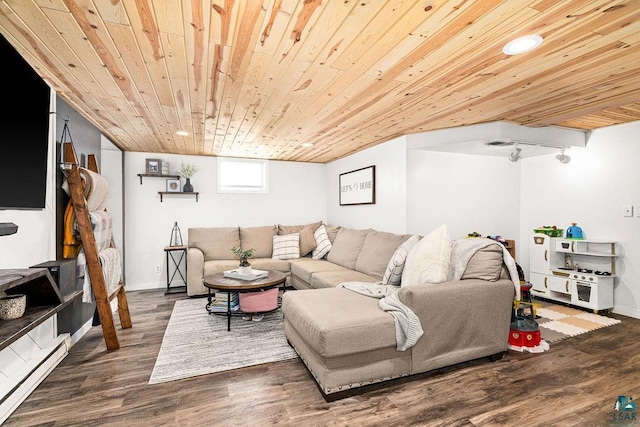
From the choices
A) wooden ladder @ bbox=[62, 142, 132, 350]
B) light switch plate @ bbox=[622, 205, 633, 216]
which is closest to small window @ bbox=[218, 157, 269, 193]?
wooden ladder @ bbox=[62, 142, 132, 350]

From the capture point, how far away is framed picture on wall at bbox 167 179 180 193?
16.1ft

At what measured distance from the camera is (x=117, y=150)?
4566mm

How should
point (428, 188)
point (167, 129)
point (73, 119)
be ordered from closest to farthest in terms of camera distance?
point (73, 119), point (167, 129), point (428, 188)

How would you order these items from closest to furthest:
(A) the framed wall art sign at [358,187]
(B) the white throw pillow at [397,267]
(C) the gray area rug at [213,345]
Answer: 1. (C) the gray area rug at [213,345]
2. (B) the white throw pillow at [397,267]
3. (A) the framed wall art sign at [358,187]

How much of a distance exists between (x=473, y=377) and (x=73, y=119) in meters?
3.88

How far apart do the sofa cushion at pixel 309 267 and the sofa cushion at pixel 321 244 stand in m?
0.13

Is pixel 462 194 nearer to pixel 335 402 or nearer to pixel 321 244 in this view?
pixel 321 244

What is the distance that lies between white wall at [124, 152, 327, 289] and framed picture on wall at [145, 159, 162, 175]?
0.58 ft

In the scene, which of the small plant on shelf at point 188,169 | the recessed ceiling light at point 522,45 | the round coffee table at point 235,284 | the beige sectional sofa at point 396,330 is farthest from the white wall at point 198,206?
the recessed ceiling light at point 522,45

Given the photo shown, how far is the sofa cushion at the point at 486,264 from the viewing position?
7.88 feet

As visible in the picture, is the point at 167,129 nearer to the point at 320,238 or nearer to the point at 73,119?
the point at 73,119

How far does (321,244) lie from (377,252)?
1.43m

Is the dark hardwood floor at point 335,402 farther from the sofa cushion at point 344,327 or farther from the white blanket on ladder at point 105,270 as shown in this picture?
the white blanket on ladder at point 105,270

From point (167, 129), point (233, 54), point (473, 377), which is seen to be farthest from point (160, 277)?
point (473, 377)
